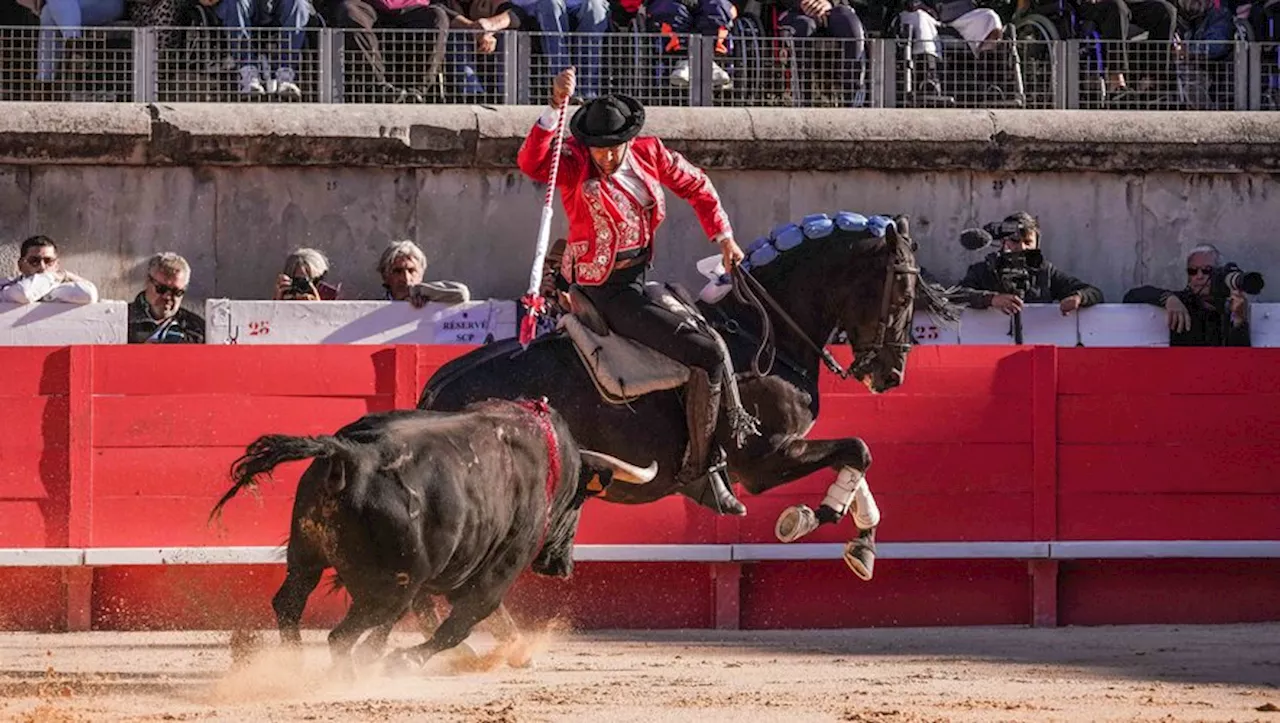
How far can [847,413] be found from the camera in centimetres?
1076

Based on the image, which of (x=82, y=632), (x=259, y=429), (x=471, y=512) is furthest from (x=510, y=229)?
(x=471, y=512)

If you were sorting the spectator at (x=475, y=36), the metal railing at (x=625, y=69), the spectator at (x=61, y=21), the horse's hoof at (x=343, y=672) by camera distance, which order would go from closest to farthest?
the horse's hoof at (x=343, y=672) → the spectator at (x=61, y=21) → the metal railing at (x=625, y=69) → the spectator at (x=475, y=36)

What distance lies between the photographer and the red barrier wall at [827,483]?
1037 centimetres

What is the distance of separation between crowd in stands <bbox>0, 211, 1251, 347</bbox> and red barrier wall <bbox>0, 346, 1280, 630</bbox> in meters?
0.73

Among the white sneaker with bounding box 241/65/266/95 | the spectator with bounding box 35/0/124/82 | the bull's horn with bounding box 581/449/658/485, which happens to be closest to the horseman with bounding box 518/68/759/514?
the bull's horn with bounding box 581/449/658/485

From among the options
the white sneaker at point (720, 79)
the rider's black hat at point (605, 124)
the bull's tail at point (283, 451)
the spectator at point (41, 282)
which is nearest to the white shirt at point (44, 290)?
the spectator at point (41, 282)

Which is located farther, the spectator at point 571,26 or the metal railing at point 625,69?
the spectator at point 571,26

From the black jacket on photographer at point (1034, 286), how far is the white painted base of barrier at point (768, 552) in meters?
1.36

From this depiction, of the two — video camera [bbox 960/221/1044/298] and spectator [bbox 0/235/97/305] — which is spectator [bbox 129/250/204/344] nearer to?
spectator [bbox 0/235/97/305]

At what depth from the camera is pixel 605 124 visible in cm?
854

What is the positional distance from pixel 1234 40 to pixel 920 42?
5.68 feet

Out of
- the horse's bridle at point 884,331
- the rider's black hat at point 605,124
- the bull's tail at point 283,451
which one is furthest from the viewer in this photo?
the horse's bridle at point 884,331

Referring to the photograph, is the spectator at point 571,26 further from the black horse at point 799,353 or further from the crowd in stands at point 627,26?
the black horse at point 799,353

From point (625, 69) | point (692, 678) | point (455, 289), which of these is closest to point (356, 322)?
point (455, 289)
